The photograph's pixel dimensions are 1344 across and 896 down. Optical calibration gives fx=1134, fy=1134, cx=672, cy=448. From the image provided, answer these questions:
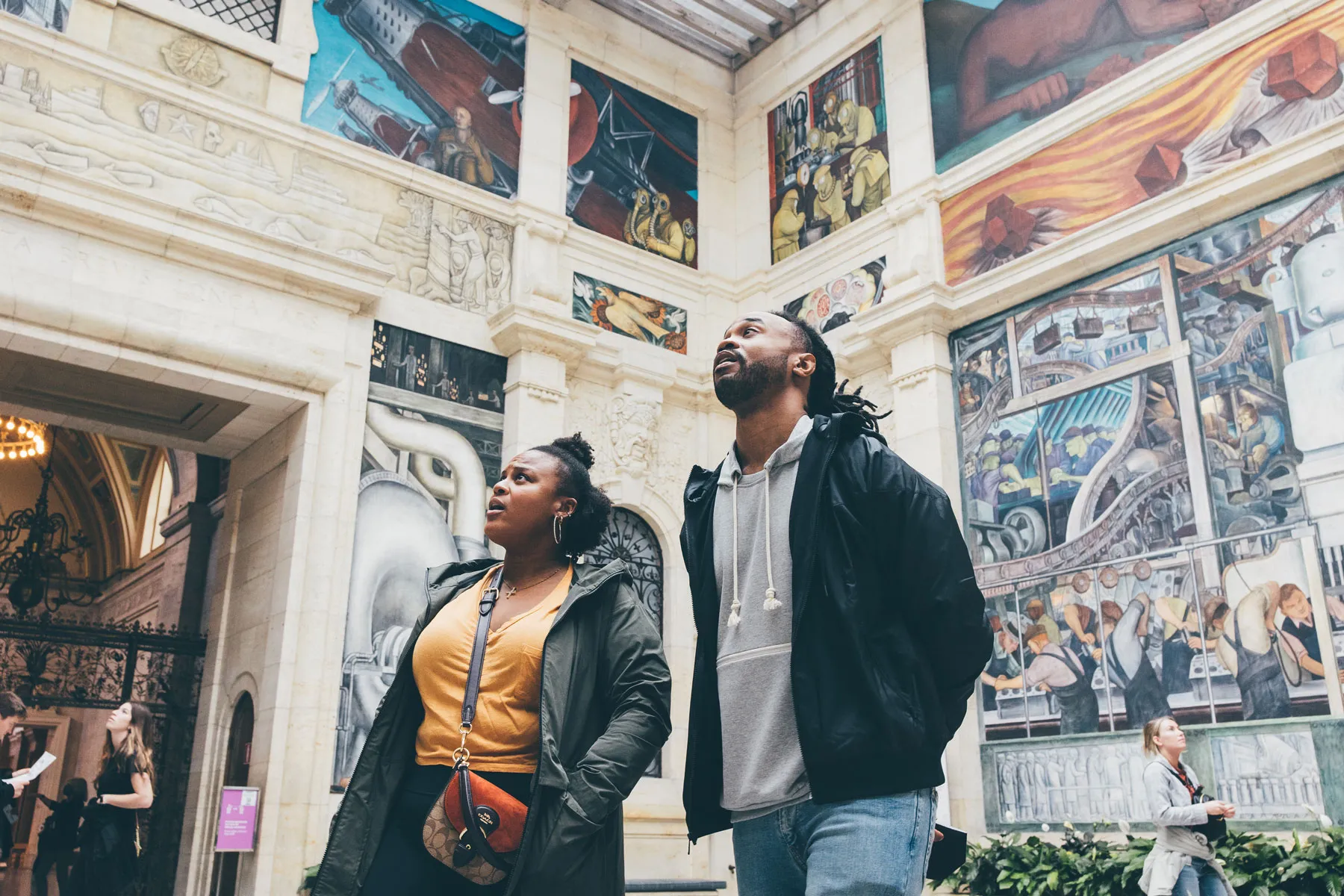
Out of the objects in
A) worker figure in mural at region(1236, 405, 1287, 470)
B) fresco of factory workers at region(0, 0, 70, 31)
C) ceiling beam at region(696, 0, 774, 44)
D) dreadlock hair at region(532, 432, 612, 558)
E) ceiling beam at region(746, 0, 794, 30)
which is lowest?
dreadlock hair at region(532, 432, 612, 558)

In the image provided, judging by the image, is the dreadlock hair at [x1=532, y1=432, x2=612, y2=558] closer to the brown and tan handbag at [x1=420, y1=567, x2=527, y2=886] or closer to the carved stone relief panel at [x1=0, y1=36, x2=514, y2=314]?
the brown and tan handbag at [x1=420, y1=567, x2=527, y2=886]

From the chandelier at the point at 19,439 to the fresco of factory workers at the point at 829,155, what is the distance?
11445 mm

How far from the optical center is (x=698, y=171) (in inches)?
597

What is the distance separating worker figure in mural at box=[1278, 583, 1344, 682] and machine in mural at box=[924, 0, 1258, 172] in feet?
17.1

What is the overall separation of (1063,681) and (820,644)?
8.33 metres

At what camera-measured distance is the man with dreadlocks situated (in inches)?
88.2

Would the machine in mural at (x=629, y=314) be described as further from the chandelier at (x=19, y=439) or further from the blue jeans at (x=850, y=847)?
the blue jeans at (x=850, y=847)

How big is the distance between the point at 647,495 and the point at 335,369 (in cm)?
396

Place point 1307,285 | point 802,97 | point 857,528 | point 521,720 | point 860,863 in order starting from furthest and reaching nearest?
1. point 802,97
2. point 1307,285
3. point 521,720
4. point 857,528
5. point 860,863

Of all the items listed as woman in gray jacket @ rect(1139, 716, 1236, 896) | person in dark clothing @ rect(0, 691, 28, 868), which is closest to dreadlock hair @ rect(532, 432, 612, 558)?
woman in gray jacket @ rect(1139, 716, 1236, 896)

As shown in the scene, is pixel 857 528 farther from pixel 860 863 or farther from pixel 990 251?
pixel 990 251

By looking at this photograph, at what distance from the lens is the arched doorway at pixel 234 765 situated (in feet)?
33.4

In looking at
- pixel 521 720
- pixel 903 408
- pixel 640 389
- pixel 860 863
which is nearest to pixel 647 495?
pixel 640 389

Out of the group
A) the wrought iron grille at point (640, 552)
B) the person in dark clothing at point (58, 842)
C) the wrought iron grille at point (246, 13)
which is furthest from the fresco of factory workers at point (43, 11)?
the wrought iron grille at point (640, 552)
